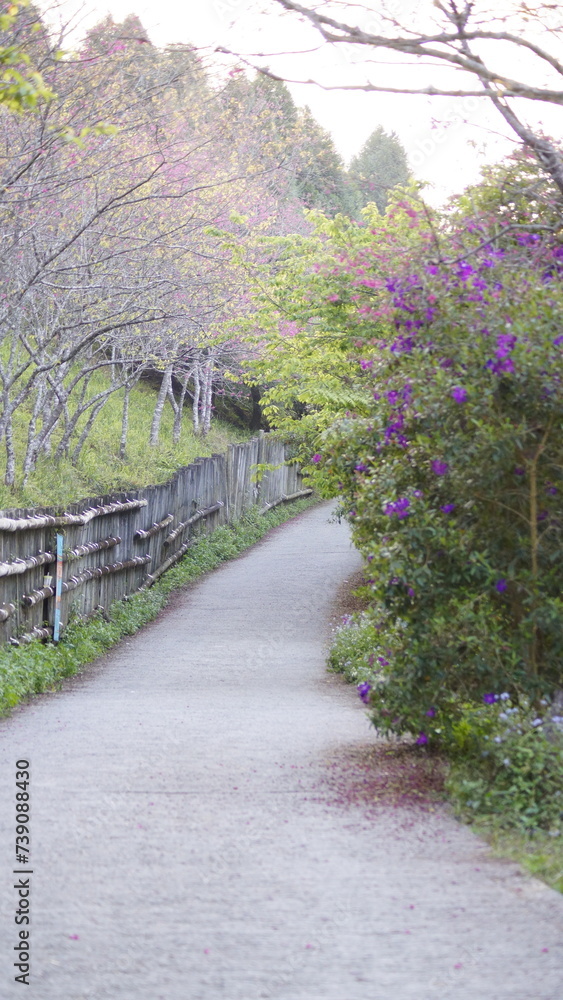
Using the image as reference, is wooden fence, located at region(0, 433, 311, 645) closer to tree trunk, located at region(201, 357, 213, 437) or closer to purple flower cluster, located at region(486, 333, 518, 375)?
tree trunk, located at region(201, 357, 213, 437)

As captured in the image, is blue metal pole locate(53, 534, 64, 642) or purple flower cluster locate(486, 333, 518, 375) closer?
purple flower cluster locate(486, 333, 518, 375)

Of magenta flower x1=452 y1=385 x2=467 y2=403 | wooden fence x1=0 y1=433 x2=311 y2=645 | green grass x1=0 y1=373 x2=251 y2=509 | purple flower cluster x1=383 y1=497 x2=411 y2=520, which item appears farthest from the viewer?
green grass x1=0 y1=373 x2=251 y2=509

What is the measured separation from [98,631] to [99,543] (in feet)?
3.92

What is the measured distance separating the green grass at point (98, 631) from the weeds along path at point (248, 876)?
39.5 inches

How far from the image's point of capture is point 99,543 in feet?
43.1

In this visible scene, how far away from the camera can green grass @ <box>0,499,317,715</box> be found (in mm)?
9273

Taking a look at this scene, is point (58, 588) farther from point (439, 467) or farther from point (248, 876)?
point (248, 876)

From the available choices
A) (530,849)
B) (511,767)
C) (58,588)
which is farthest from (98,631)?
(530,849)

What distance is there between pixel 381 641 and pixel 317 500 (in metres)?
28.4

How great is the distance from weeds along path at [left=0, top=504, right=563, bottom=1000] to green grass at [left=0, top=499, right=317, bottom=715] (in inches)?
39.5

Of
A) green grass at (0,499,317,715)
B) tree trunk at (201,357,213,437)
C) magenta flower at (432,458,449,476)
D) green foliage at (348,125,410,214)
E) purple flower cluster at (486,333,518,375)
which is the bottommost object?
green grass at (0,499,317,715)

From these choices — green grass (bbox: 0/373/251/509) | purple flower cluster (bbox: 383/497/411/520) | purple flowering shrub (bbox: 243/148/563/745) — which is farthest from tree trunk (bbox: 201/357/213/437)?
purple flower cluster (bbox: 383/497/411/520)

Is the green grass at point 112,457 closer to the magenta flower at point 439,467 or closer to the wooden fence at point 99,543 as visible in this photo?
the wooden fence at point 99,543

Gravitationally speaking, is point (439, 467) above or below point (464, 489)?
above
